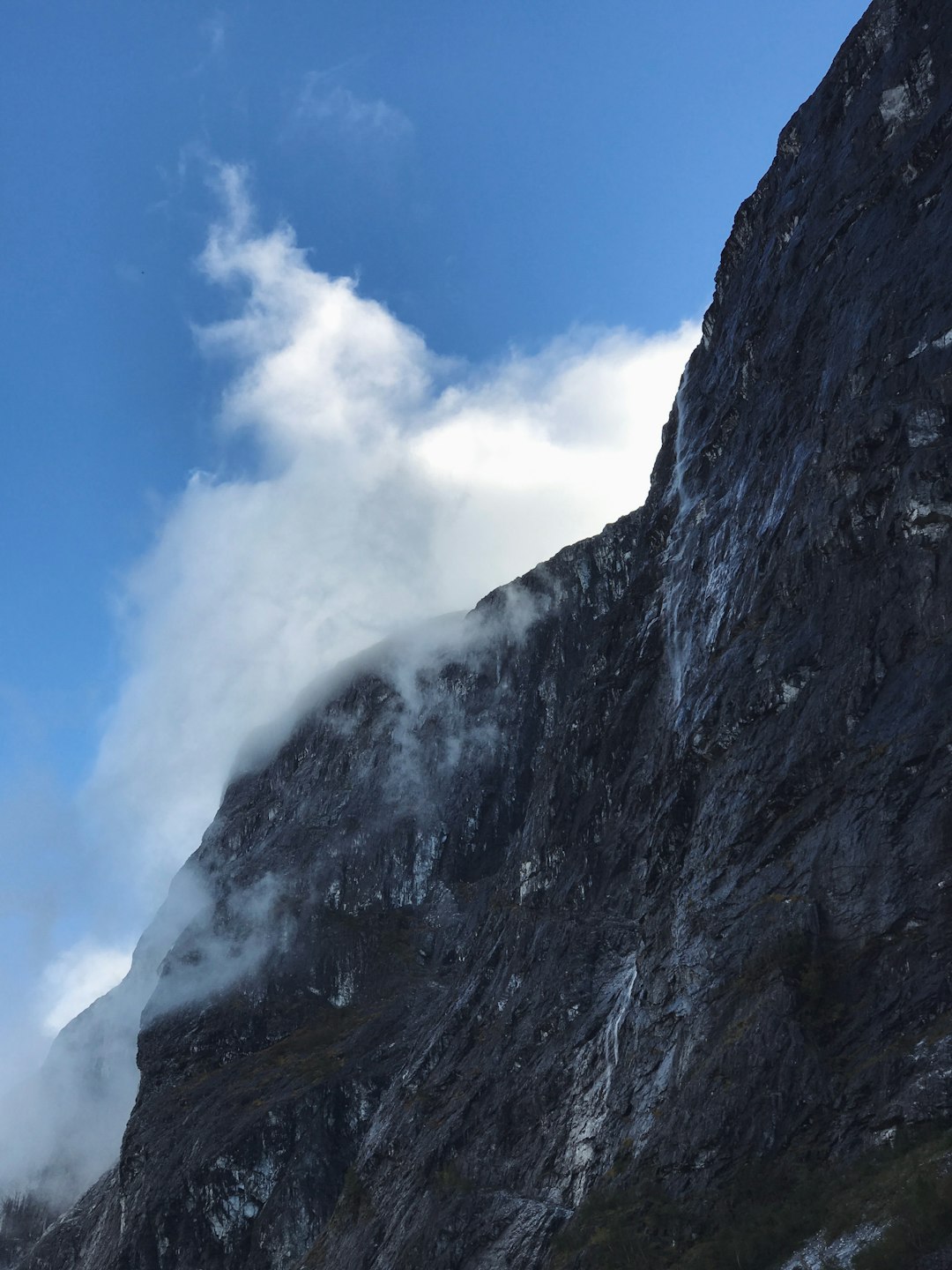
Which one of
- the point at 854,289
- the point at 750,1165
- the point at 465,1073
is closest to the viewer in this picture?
the point at 750,1165

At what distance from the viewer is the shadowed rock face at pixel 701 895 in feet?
123

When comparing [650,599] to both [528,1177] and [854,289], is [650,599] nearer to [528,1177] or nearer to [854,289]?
[854,289]

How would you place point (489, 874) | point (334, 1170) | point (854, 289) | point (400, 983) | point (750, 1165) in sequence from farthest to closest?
point (489, 874), point (400, 983), point (334, 1170), point (854, 289), point (750, 1165)

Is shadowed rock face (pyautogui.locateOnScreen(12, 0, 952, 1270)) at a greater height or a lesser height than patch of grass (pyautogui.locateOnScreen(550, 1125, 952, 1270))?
greater

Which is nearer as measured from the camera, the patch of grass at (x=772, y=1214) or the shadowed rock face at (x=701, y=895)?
the patch of grass at (x=772, y=1214)

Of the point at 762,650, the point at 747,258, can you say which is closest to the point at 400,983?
the point at 762,650

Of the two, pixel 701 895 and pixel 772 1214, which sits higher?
pixel 701 895

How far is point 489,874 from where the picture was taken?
100500mm

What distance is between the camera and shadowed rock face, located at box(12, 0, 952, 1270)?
37594 mm

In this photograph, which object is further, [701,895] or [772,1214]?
[701,895]

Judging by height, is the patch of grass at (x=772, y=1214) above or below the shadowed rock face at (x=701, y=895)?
below

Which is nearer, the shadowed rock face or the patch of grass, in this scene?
the patch of grass

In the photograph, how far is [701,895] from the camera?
46.1 metres

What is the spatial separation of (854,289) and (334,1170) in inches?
2471
